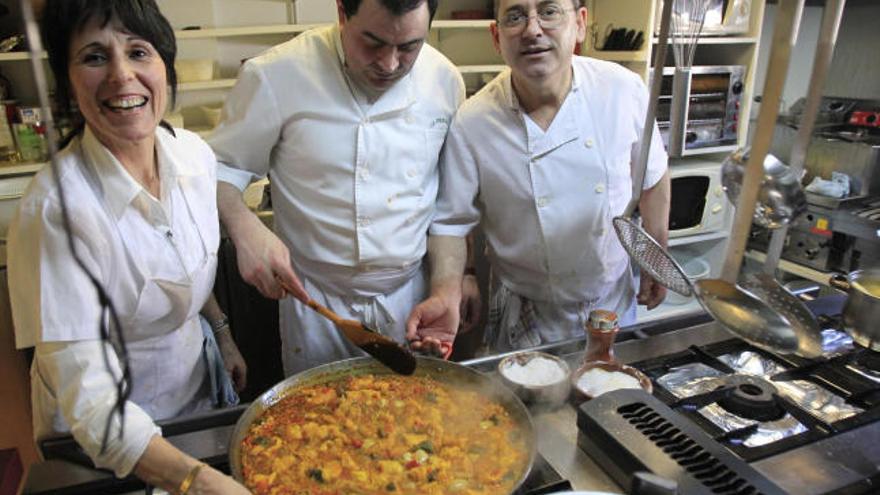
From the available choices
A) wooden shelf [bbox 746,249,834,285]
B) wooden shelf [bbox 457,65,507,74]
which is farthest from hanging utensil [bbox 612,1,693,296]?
wooden shelf [bbox 746,249,834,285]

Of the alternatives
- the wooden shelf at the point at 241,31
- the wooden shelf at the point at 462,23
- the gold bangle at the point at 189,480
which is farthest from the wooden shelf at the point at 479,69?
the gold bangle at the point at 189,480

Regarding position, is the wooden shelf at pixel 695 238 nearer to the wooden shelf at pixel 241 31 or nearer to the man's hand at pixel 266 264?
the wooden shelf at pixel 241 31

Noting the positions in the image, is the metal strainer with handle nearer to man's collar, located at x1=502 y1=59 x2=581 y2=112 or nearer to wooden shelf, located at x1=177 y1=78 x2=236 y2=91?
man's collar, located at x1=502 y1=59 x2=581 y2=112

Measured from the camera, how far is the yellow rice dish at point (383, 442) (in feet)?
3.63

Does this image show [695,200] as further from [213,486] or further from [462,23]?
[213,486]

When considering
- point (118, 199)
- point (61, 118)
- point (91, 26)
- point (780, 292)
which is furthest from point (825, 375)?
point (61, 118)

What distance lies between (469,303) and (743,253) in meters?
1.09

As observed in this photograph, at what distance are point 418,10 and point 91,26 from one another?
71 cm

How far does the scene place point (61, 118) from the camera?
1375mm

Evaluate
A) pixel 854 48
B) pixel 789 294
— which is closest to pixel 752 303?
pixel 789 294

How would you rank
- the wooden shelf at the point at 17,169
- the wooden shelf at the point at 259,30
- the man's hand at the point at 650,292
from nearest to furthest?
1. the man's hand at the point at 650,292
2. the wooden shelf at the point at 17,169
3. the wooden shelf at the point at 259,30

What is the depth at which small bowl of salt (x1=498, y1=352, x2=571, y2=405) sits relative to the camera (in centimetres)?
127

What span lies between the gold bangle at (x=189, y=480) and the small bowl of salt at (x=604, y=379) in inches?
28.8

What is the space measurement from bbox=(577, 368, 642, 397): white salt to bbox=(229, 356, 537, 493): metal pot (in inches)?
6.5
